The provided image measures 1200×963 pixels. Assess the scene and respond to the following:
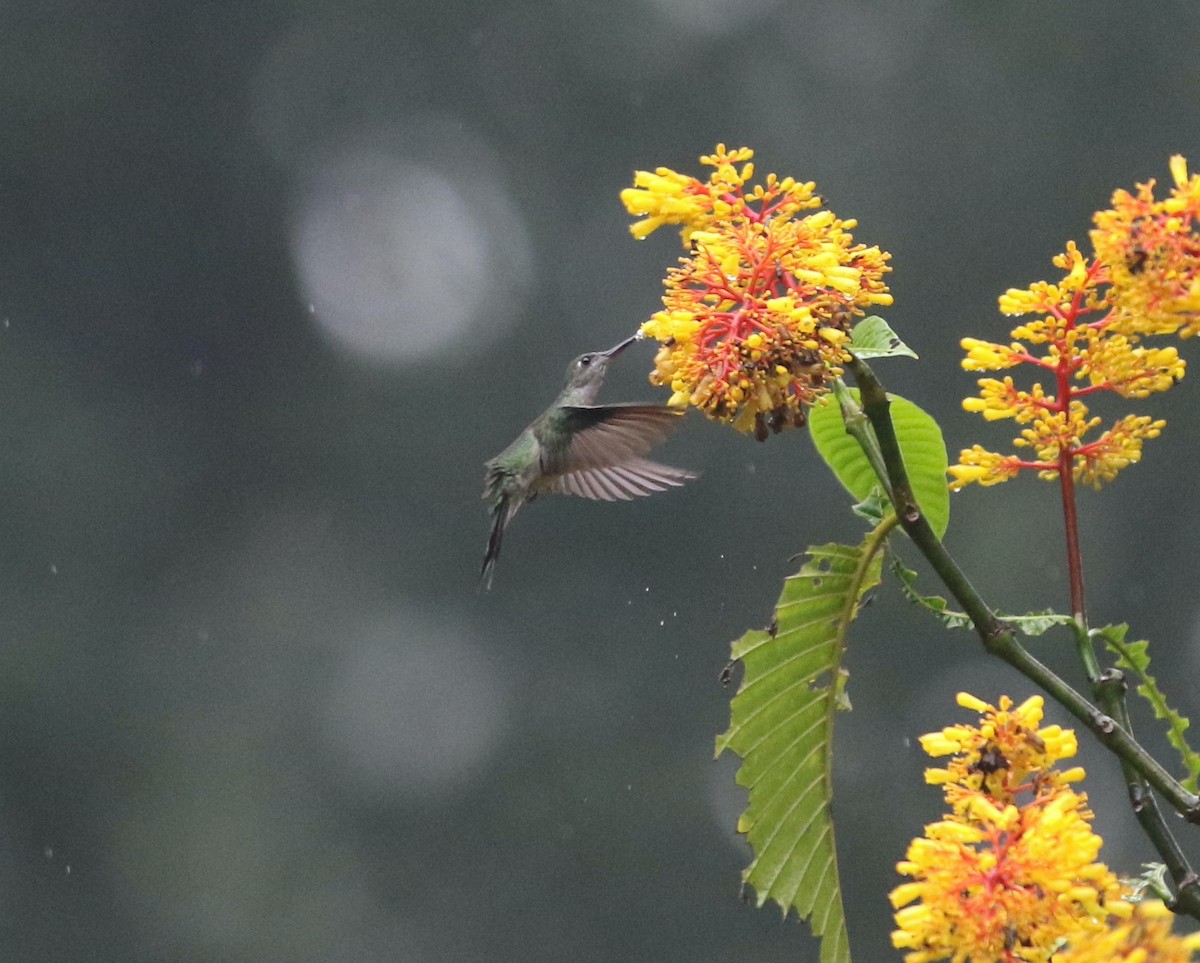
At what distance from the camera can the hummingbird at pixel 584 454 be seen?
7.59ft

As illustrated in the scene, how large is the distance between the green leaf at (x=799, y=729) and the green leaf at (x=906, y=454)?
2.8 inches

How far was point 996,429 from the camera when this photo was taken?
857cm

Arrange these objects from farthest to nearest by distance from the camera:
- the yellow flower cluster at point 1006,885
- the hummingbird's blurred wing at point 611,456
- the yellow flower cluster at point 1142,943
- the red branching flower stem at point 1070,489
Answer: the hummingbird's blurred wing at point 611,456 → the red branching flower stem at point 1070,489 → the yellow flower cluster at point 1006,885 → the yellow flower cluster at point 1142,943

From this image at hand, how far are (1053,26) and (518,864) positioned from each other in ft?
21.0

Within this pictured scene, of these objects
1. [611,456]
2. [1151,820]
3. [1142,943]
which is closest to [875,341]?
[1151,820]


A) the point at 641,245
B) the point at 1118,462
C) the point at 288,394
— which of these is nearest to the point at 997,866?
the point at 1118,462

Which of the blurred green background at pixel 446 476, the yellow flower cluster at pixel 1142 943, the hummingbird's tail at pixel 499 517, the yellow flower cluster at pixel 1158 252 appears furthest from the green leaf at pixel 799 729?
the blurred green background at pixel 446 476

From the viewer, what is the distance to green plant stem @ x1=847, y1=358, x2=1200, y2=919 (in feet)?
3.25

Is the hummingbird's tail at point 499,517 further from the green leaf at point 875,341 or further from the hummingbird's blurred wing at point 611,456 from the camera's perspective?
the green leaf at point 875,341

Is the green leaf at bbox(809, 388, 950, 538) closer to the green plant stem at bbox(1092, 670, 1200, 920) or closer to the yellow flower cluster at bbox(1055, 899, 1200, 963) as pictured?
the green plant stem at bbox(1092, 670, 1200, 920)

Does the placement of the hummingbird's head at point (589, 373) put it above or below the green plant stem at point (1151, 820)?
above

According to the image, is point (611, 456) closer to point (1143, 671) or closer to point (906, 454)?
point (906, 454)

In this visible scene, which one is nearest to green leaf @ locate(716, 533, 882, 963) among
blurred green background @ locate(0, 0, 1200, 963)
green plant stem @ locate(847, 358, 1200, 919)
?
green plant stem @ locate(847, 358, 1200, 919)

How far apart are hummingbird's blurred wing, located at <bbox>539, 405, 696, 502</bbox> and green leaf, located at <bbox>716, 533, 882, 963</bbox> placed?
0.86 m
